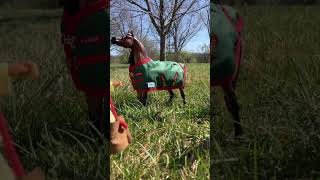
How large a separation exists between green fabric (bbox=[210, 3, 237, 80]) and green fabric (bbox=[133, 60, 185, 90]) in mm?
1313

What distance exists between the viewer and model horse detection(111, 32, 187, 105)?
2.33 meters

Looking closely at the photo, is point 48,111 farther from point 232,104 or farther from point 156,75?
point 156,75

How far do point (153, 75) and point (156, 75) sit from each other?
0.02 m

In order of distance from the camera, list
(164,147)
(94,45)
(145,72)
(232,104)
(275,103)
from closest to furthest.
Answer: (94,45) < (232,104) < (275,103) < (164,147) < (145,72)

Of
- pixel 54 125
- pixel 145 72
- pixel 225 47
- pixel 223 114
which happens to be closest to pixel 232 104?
pixel 223 114

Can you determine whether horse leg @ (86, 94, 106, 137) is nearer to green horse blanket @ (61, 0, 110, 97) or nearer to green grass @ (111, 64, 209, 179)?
green horse blanket @ (61, 0, 110, 97)

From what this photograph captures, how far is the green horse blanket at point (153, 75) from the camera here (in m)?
2.32

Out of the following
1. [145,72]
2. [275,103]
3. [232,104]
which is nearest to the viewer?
[232,104]

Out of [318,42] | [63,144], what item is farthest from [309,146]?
[63,144]

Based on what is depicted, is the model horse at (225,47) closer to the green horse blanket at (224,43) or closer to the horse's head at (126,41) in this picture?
the green horse blanket at (224,43)

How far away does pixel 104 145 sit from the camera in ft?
3.53

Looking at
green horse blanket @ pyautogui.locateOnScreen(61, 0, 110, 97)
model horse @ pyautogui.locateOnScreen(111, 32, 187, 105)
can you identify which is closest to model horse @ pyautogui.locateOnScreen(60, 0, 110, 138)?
green horse blanket @ pyautogui.locateOnScreen(61, 0, 110, 97)

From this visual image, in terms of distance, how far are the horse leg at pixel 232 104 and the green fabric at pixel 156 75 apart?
123 centimetres

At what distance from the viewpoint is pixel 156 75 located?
235 centimetres
